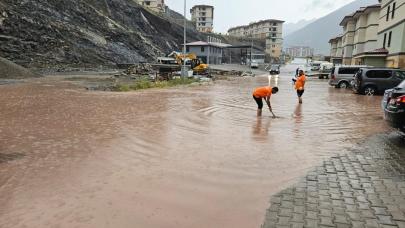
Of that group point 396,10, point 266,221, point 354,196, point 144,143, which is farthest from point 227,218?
point 396,10

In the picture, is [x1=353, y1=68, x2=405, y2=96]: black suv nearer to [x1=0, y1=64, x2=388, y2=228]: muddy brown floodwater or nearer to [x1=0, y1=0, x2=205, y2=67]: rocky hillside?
[x1=0, y1=64, x2=388, y2=228]: muddy brown floodwater

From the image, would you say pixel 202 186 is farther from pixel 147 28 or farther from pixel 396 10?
pixel 147 28

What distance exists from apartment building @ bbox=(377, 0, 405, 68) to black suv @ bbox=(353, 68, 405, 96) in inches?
418

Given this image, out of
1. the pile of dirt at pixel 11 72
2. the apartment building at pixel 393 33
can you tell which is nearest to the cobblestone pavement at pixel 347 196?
the apartment building at pixel 393 33

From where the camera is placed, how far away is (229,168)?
21.0 ft

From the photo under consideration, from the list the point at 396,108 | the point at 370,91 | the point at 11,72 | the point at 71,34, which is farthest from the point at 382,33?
the point at 71,34

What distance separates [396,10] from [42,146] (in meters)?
33.9

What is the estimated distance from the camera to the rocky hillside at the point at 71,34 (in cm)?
4091

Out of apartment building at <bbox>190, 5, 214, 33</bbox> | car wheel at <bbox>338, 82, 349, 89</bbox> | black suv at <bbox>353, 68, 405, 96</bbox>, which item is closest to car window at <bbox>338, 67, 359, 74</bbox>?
car wheel at <bbox>338, 82, 349, 89</bbox>

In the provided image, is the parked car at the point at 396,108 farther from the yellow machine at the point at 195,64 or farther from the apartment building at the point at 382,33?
the yellow machine at the point at 195,64

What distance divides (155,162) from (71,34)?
44.7 meters

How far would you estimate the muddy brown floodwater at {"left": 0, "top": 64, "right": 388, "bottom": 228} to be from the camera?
4562 millimetres

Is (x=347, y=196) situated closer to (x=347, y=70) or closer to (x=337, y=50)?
(x=347, y=70)

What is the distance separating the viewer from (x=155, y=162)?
22.2ft
